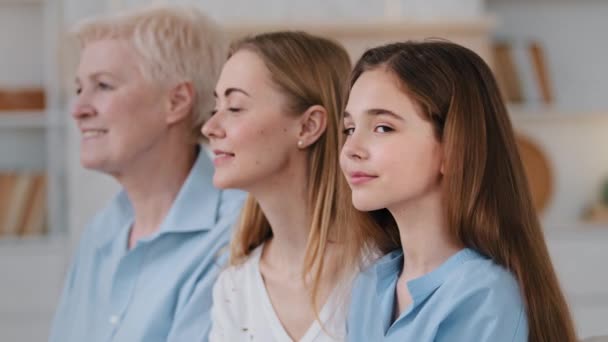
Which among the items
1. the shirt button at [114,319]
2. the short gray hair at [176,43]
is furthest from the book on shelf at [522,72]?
the shirt button at [114,319]

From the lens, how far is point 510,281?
1229 millimetres

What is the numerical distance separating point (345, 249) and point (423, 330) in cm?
29

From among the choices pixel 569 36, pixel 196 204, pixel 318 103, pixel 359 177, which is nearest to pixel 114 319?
pixel 196 204

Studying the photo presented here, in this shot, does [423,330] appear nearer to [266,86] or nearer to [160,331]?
[266,86]

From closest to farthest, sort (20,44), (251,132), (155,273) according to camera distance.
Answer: (251,132), (155,273), (20,44)

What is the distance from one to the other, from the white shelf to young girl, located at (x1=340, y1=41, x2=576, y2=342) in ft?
10.3

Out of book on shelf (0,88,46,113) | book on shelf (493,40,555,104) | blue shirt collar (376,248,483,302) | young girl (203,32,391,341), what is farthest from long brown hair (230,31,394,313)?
book on shelf (0,88,46,113)

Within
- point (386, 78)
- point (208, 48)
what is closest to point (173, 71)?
point (208, 48)

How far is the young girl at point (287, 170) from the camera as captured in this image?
1.54m

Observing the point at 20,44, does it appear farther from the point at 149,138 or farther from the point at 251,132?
the point at 251,132

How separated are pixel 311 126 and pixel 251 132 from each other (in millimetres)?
95

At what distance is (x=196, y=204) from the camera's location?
1939 mm

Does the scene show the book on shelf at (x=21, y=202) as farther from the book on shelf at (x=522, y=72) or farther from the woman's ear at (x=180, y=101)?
the woman's ear at (x=180, y=101)

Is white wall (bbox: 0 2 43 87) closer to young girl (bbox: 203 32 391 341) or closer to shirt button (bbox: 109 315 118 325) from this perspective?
shirt button (bbox: 109 315 118 325)
